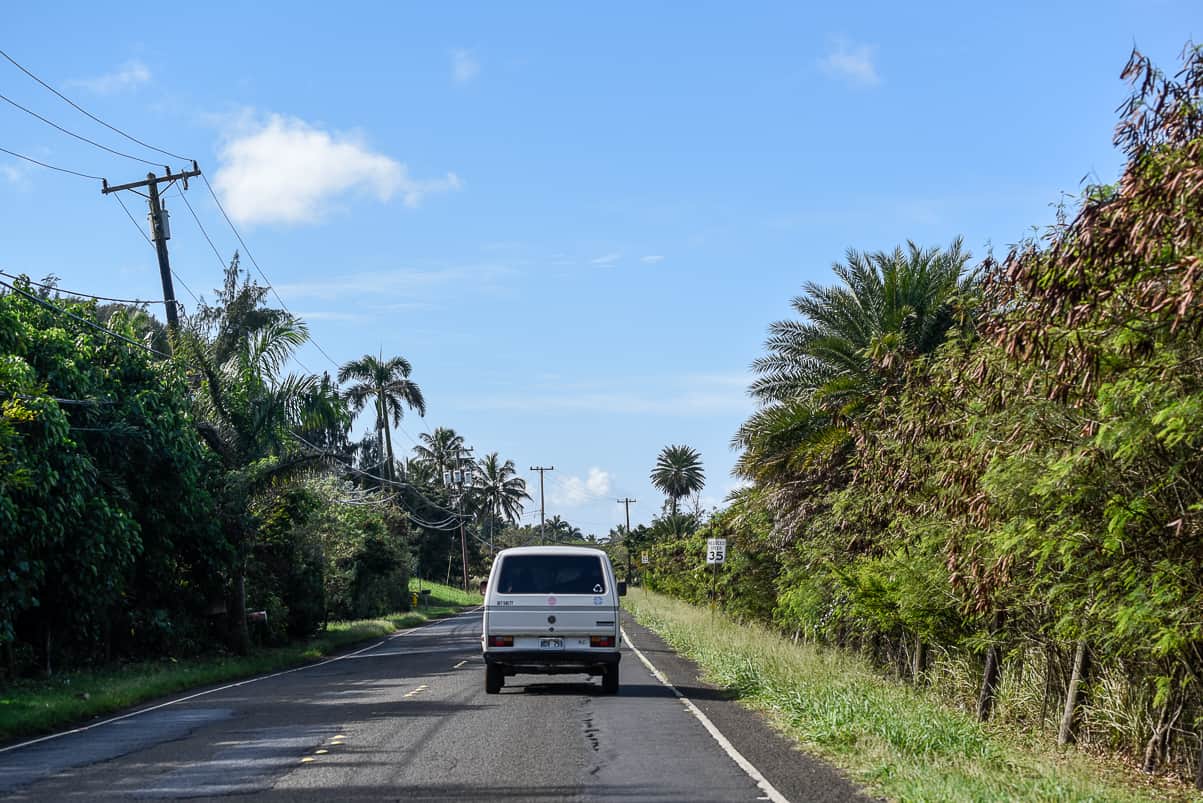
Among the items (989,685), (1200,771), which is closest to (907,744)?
(1200,771)

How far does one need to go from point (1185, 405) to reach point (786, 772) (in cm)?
508

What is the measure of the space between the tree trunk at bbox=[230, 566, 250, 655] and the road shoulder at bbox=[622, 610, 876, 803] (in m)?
11.9

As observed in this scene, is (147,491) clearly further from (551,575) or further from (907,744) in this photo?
(907,744)

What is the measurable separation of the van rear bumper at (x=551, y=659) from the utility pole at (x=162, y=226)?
13918mm

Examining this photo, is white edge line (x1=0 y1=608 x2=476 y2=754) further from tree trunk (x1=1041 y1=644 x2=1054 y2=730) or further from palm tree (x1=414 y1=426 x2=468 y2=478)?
Result: palm tree (x1=414 y1=426 x2=468 y2=478)

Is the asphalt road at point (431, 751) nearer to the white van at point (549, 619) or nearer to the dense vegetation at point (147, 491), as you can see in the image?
the white van at point (549, 619)

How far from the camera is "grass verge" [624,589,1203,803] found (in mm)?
9258

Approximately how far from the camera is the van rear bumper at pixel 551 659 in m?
17.5

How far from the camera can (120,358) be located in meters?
25.3

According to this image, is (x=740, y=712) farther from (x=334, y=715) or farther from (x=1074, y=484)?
(x=1074, y=484)

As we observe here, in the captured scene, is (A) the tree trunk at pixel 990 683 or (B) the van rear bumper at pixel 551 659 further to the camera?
(B) the van rear bumper at pixel 551 659

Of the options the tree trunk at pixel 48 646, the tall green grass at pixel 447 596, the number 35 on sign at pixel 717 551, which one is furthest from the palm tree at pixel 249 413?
the tall green grass at pixel 447 596

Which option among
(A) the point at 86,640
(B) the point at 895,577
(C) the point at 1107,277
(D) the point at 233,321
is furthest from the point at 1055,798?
(D) the point at 233,321

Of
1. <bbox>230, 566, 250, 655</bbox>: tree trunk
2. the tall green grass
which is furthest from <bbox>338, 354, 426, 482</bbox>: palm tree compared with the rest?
<bbox>230, 566, 250, 655</bbox>: tree trunk
